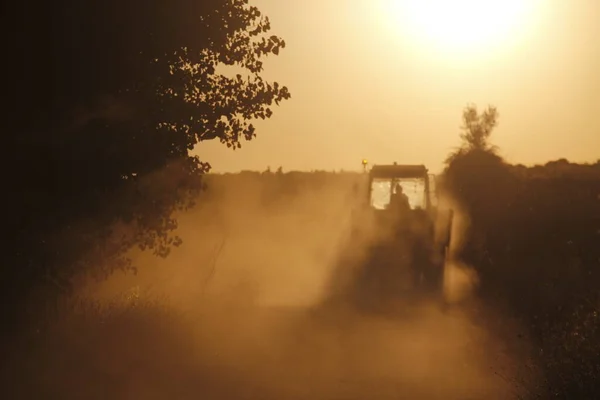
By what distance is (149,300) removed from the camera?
16.2 m

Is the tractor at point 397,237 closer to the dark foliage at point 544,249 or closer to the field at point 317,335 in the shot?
the field at point 317,335

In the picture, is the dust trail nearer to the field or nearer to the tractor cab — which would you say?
the field

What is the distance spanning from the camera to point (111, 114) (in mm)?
13148

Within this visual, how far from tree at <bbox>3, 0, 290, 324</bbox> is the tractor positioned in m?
10.3

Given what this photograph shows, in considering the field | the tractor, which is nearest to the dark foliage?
the field

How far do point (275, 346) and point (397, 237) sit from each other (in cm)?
963

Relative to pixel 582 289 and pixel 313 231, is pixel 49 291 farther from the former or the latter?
pixel 313 231

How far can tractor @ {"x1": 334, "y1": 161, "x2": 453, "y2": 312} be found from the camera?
24.5 meters

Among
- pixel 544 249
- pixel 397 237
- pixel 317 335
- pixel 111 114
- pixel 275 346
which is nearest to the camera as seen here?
pixel 111 114

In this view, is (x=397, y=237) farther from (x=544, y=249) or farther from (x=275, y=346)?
(x=275, y=346)

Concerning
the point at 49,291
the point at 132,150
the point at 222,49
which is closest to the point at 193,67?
the point at 222,49

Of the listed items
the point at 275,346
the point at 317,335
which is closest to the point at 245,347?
the point at 275,346

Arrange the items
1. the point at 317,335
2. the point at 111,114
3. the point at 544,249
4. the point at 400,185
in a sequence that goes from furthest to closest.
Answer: the point at 544,249 → the point at 400,185 → the point at 317,335 → the point at 111,114

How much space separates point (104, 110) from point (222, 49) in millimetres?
1988
